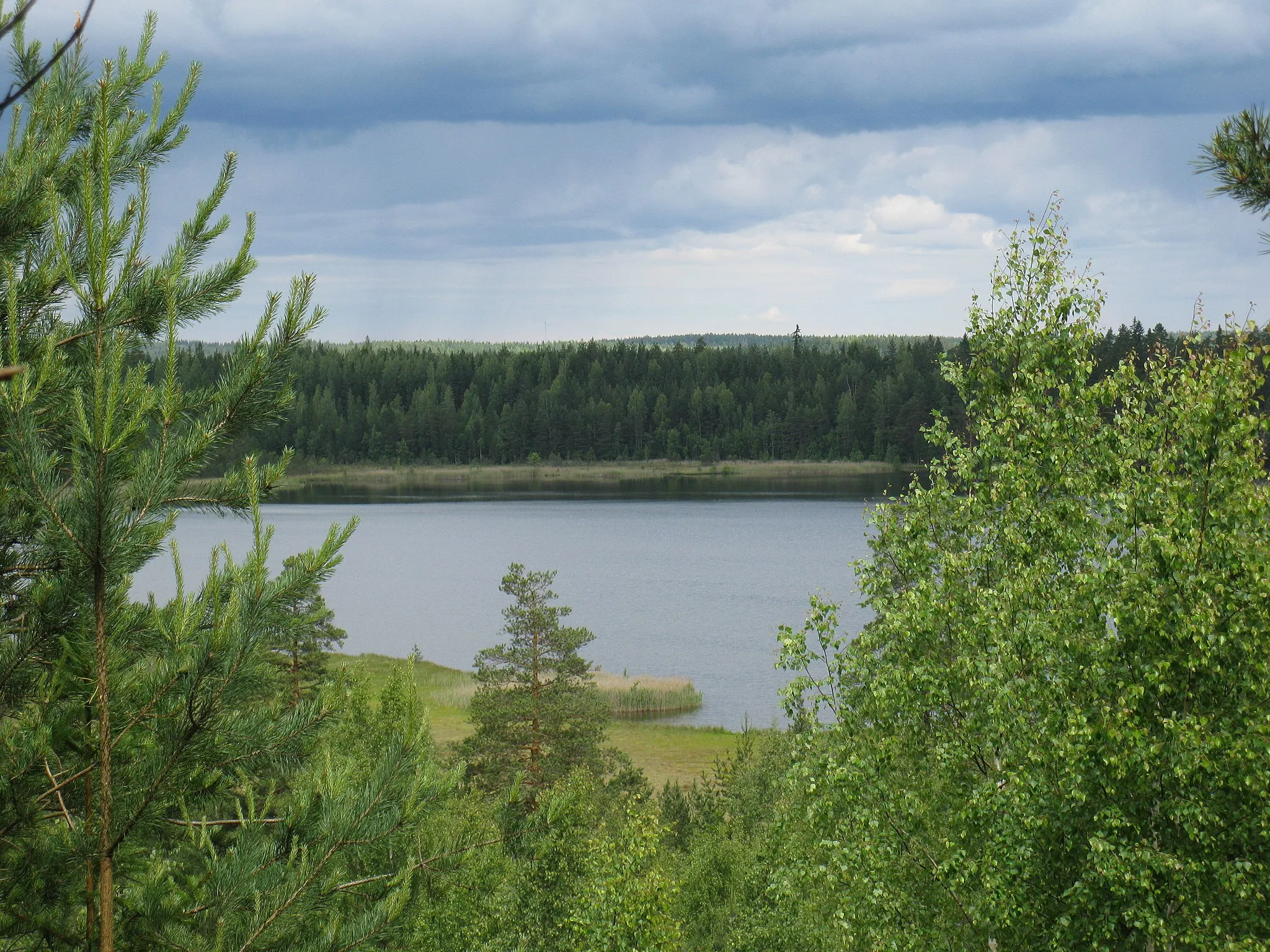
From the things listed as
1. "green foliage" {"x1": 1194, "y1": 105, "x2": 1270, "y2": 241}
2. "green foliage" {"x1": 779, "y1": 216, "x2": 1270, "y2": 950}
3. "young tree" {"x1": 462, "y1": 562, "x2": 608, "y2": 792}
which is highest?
"green foliage" {"x1": 1194, "y1": 105, "x2": 1270, "y2": 241}

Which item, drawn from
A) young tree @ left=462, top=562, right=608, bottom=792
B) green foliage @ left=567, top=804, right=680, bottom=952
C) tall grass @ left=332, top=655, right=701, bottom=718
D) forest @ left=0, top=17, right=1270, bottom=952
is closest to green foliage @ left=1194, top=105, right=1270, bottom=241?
forest @ left=0, top=17, right=1270, bottom=952

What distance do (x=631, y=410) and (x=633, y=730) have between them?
4839 inches

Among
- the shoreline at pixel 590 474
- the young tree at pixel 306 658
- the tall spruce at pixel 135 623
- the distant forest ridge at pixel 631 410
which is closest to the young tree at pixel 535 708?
the young tree at pixel 306 658

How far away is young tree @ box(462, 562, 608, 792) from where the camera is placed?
25.7 m

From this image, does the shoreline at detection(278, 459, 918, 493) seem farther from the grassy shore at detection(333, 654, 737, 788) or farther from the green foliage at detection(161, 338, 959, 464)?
the grassy shore at detection(333, 654, 737, 788)

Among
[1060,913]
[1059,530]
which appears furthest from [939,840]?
[1059,530]

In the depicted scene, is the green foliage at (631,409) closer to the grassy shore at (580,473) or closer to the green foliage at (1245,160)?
the grassy shore at (580,473)

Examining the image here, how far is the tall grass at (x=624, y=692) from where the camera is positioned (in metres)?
41.8

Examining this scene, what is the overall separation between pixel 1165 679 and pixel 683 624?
152 feet

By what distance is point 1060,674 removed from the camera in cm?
920

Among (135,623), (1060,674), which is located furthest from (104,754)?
(1060,674)

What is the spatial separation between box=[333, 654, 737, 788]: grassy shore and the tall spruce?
2417 cm

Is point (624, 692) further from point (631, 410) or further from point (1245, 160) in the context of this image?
point (631, 410)

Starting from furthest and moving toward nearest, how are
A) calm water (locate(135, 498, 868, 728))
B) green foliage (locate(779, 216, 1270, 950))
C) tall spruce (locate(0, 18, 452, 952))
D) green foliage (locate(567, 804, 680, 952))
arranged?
calm water (locate(135, 498, 868, 728)), green foliage (locate(567, 804, 680, 952)), green foliage (locate(779, 216, 1270, 950)), tall spruce (locate(0, 18, 452, 952))
